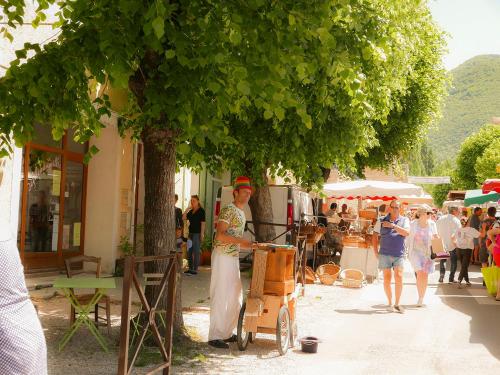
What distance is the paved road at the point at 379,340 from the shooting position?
7234mm

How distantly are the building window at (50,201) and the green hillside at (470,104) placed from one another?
15693cm

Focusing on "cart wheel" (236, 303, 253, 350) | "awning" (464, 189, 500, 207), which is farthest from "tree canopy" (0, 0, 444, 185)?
"awning" (464, 189, 500, 207)

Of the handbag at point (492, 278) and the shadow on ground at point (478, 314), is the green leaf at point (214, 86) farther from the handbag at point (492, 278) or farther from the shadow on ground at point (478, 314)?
the handbag at point (492, 278)

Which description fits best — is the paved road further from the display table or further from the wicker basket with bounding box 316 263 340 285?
the display table

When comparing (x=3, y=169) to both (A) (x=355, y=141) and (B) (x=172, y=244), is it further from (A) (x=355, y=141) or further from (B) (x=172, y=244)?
(A) (x=355, y=141)

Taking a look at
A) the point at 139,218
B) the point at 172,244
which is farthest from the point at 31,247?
the point at 172,244

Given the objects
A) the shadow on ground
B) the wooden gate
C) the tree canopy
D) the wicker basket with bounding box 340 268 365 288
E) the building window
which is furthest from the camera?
the wicker basket with bounding box 340 268 365 288

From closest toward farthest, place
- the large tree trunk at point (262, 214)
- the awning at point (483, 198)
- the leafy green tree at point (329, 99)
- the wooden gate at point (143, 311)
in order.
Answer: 1. the wooden gate at point (143, 311)
2. the leafy green tree at point (329, 99)
3. the large tree trunk at point (262, 214)
4. the awning at point (483, 198)

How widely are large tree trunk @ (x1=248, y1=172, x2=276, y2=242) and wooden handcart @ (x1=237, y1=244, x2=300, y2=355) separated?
8104mm

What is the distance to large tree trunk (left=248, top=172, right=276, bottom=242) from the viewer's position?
16.4 m

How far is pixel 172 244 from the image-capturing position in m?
7.91

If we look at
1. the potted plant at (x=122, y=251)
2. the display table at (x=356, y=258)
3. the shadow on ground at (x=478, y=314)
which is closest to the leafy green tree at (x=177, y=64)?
the shadow on ground at (x=478, y=314)

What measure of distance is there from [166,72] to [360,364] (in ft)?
12.1

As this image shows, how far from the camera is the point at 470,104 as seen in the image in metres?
174
